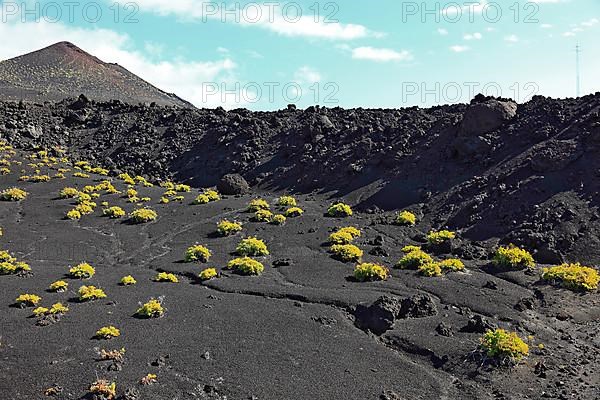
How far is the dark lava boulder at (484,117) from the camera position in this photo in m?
40.8

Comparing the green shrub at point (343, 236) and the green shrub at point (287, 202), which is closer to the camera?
the green shrub at point (343, 236)

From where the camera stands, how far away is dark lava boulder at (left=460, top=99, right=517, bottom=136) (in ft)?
134

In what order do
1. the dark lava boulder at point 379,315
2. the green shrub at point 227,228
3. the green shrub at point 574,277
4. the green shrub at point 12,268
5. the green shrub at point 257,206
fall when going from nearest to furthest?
the dark lava boulder at point 379,315
the green shrub at point 574,277
the green shrub at point 12,268
the green shrub at point 227,228
the green shrub at point 257,206

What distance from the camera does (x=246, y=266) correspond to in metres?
24.4

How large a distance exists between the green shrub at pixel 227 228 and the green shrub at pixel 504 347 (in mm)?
18697

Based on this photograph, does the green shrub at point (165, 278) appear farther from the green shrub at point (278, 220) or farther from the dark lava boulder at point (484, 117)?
the dark lava boulder at point (484, 117)

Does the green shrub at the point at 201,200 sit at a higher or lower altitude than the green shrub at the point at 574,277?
higher

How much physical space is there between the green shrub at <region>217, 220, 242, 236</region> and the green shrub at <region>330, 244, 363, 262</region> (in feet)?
23.7

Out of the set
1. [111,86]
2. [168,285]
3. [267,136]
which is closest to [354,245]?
[168,285]

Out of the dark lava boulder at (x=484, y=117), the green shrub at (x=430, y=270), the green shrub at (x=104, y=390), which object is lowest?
the green shrub at (x=104, y=390)

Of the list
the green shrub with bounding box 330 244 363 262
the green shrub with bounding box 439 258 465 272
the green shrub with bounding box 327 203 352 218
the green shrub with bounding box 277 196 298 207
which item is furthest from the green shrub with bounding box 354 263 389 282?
the green shrub with bounding box 277 196 298 207

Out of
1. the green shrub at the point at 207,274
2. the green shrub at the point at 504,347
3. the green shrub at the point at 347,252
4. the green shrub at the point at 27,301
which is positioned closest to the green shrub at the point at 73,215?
the green shrub at the point at 207,274

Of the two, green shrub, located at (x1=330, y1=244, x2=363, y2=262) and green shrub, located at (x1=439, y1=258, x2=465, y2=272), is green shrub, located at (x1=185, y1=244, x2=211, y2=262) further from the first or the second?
green shrub, located at (x1=439, y1=258, x2=465, y2=272)

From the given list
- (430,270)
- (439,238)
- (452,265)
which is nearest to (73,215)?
(439,238)
